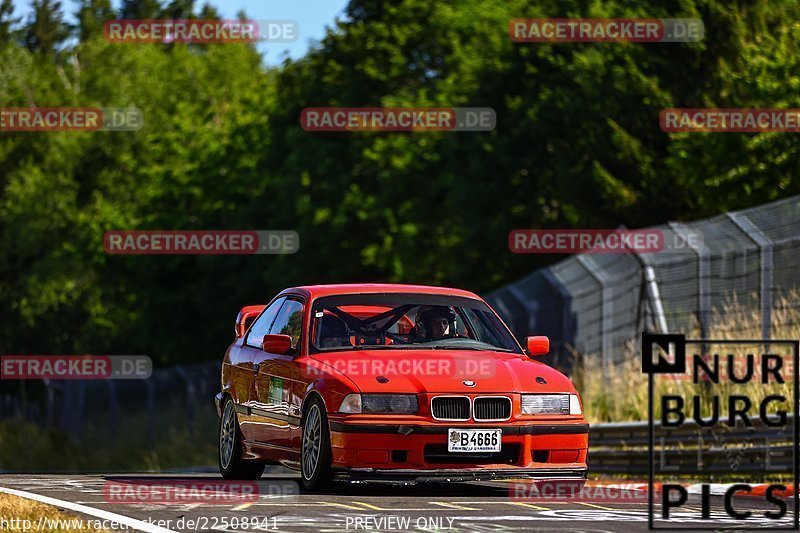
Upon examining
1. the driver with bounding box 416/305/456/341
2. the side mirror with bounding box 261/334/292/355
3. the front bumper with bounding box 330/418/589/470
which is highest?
the driver with bounding box 416/305/456/341

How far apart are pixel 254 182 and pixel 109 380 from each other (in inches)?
591

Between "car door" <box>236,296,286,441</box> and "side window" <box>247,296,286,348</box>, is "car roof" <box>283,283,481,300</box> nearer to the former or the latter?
"side window" <box>247,296,286,348</box>

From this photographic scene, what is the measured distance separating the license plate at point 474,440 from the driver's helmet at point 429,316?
4.82 feet

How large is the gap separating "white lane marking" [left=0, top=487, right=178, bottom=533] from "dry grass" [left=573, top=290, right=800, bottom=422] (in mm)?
7139

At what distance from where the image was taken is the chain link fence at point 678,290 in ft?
60.5

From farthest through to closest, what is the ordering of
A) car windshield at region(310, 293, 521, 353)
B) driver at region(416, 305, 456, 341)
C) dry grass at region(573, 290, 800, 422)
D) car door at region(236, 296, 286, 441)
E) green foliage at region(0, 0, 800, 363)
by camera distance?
1. green foliage at region(0, 0, 800, 363)
2. dry grass at region(573, 290, 800, 422)
3. car door at region(236, 296, 286, 441)
4. driver at region(416, 305, 456, 341)
5. car windshield at region(310, 293, 521, 353)

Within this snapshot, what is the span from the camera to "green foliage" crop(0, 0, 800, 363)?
40531 millimetres

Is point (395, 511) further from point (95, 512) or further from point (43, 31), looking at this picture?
point (43, 31)

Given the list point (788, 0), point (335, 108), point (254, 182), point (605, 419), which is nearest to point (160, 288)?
point (254, 182)

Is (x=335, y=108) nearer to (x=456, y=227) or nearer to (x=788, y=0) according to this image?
(x=456, y=227)

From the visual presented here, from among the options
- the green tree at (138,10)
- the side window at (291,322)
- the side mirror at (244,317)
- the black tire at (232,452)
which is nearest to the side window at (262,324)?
the side window at (291,322)

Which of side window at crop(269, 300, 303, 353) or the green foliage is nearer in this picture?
side window at crop(269, 300, 303, 353)

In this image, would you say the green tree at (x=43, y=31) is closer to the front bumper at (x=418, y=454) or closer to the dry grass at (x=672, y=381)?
the dry grass at (x=672, y=381)

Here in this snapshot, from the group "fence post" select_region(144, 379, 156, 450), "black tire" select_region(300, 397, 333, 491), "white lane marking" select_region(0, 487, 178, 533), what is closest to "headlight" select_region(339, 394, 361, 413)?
"black tire" select_region(300, 397, 333, 491)
